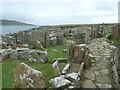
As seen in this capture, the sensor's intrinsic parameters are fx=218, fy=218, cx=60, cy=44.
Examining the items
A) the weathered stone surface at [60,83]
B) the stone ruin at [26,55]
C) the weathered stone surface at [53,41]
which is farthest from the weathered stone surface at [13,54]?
the weathered stone surface at [53,41]

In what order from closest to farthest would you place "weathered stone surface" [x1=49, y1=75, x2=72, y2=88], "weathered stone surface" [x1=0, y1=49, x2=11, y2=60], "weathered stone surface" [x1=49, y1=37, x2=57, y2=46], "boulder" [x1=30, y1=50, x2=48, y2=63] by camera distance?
"weathered stone surface" [x1=49, y1=75, x2=72, y2=88], "boulder" [x1=30, y1=50, x2=48, y2=63], "weathered stone surface" [x1=0, y1=49, x2=11, y2=60], "weathered stone surface" [x1=49, y1=37, x2=57, y2=46]

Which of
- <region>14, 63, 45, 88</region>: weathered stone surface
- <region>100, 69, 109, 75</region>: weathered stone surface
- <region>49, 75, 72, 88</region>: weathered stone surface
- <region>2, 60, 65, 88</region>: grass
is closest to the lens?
<region>49, 75, 72, 88</region>: weathered stone surface

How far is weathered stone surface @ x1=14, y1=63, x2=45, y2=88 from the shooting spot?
7.40 metres

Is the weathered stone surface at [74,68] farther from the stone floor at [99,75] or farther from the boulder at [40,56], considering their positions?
the boulder at [40,56]

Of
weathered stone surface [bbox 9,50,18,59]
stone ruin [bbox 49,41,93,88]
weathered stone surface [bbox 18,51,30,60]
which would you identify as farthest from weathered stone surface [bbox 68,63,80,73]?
weathered stone surface [bbox 9,50,18,59]

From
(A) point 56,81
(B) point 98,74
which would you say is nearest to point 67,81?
(A) point 56,81

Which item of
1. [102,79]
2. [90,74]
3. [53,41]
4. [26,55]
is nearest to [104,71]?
[90,74]

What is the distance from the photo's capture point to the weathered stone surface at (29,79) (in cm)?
740

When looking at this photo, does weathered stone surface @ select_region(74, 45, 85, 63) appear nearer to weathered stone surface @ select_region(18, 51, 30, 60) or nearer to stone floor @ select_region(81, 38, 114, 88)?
stone floor @ select_region(81, 38, 114, 88)

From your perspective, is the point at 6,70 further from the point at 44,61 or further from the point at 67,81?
the point at 67,81

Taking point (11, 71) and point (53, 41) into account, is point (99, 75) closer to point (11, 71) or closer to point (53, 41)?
point (11, 71)

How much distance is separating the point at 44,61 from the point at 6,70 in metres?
2.56

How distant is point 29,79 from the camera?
745cm

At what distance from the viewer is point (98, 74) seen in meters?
9.46
